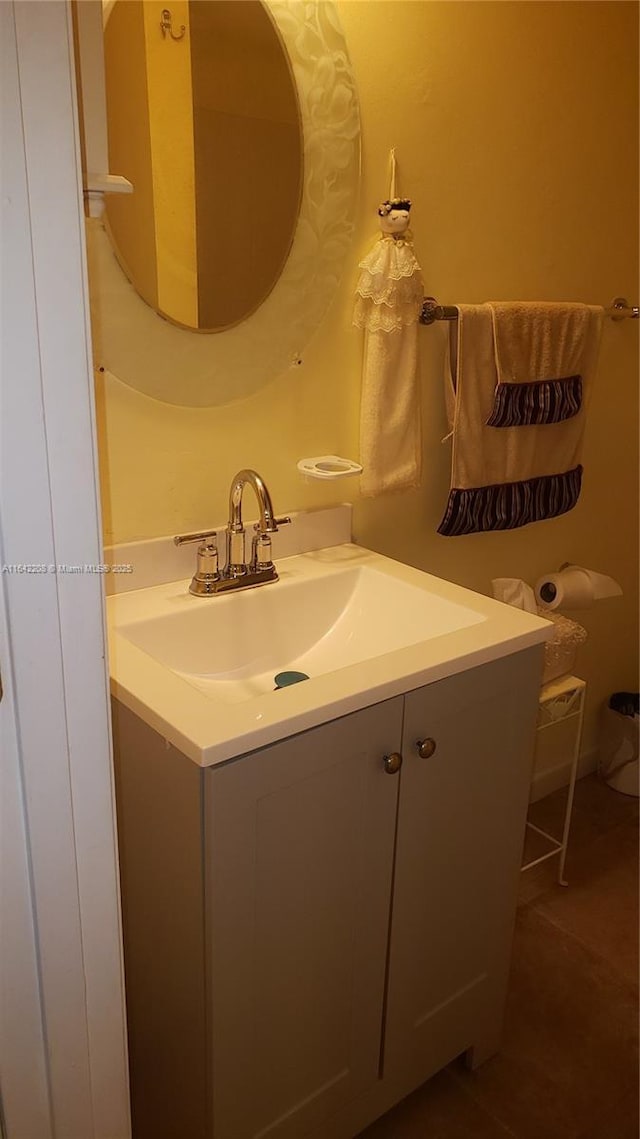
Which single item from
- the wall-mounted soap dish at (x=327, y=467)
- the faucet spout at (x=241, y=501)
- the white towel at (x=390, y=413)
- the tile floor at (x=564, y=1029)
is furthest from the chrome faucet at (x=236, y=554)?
the tile floor at (x=564, y=1029)

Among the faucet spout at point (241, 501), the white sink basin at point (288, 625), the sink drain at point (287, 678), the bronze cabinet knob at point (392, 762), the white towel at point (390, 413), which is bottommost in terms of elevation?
the bronze cabinet knob at point (392, 762)

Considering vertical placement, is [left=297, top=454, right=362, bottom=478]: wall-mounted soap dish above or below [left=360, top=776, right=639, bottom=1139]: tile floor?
above

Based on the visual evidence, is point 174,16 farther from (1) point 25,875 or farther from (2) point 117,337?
(1) point 25,875

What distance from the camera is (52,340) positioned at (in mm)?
660

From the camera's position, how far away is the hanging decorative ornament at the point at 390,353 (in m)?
1.51

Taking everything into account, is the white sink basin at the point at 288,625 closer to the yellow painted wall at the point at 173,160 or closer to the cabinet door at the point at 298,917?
the cabinet door at the point at 298,917

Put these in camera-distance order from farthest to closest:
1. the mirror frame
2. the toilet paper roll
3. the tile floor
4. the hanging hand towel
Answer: the toilet paper roll, the hanging hand towel, the tile floor, the mirror frame

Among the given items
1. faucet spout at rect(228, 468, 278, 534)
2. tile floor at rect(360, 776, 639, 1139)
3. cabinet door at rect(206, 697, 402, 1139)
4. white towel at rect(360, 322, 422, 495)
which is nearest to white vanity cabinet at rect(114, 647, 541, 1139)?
cabinet door at rect(206, 697, 402, 1139)

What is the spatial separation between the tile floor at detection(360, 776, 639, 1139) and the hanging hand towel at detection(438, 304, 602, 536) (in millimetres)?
910

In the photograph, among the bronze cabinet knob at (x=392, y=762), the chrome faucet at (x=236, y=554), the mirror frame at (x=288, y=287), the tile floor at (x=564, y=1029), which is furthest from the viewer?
the tile floor at (x=564, y=1029)

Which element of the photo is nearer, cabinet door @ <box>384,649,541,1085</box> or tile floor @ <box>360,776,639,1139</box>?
cabinet door @ <box>384,649,541,1085</box>

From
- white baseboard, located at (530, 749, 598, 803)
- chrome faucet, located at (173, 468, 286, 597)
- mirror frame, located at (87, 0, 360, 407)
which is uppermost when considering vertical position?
mirror frame, located at (87, 0, 360, 407)

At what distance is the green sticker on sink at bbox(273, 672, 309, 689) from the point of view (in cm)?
137

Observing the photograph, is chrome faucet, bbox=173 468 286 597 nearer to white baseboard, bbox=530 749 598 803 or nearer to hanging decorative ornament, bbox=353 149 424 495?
hanging decorative ornament, bbox=353 149 424 495
